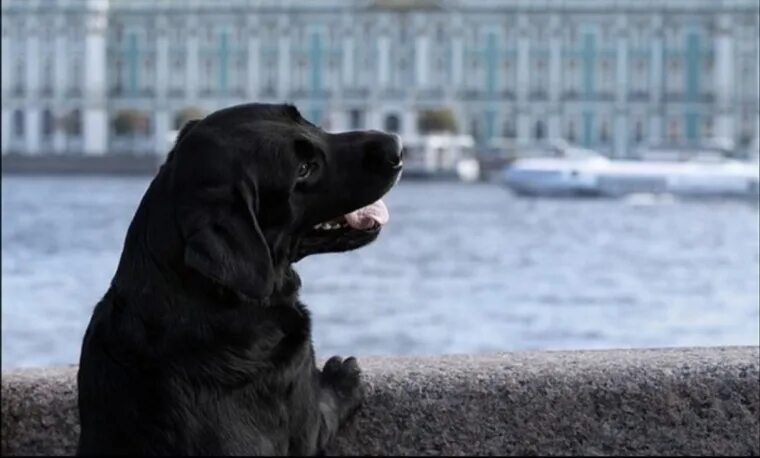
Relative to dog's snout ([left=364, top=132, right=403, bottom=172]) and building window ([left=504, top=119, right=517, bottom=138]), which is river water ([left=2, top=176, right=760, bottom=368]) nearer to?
dog's snout ([left=364, top=132, right=403, bottom=172])

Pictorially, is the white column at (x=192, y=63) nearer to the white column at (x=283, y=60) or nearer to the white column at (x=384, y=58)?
the white column at (x=283, y=60)

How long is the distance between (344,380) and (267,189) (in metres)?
0.25

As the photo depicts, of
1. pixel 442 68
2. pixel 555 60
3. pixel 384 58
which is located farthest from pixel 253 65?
pixel 555 60

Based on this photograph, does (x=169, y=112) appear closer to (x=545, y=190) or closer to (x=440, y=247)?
(x=545, y=190)

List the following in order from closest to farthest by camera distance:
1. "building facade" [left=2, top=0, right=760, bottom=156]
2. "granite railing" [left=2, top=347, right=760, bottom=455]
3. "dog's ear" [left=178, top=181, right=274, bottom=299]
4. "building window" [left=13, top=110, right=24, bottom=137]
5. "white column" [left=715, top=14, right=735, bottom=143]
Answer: "dog's ear" [left=178, top=181, right=274, bottom=299] → "granite railing" [left=2, top=347, right=760, bottom=455] → "white column" [left=715, top=14, right=735, bottom=143] → "building facade" [left=2, top=0, right=760, bottom=156] → "building window" [left=13, top=110, right=24, bottom=137]

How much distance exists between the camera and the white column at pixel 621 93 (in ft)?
104

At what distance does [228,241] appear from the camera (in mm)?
847

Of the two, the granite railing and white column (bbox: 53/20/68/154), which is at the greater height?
the granite railing

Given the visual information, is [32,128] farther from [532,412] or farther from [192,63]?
[532,412]

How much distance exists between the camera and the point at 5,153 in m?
30.9

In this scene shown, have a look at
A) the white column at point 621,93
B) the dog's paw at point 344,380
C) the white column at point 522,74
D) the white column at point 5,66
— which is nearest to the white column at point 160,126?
the white column at point 5,66

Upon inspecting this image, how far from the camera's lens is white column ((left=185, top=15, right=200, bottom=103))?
32.3 metres

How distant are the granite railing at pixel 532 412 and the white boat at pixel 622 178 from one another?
22.3 metres

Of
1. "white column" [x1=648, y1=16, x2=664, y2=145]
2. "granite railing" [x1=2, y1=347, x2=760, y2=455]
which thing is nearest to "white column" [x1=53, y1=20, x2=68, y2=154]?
"white column" [x1=648, y1=16, x2=664, y2=145]
